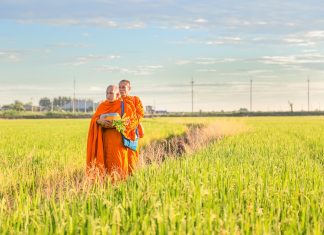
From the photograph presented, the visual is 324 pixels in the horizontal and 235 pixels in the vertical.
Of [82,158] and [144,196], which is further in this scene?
[82,158]

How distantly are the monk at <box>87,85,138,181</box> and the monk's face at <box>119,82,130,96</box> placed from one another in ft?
0.29

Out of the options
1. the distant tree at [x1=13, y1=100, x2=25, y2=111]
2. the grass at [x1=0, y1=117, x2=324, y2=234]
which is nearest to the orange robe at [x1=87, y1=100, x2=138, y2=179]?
the grass at [x1=0, y1=117, x2=324, y2=234]

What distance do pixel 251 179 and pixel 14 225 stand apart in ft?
10.1

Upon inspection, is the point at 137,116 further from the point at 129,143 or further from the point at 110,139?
the point at 110,139

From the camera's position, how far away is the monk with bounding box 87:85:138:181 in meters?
8.67

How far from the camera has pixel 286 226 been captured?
163 inches

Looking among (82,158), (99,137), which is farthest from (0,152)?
(99,137)

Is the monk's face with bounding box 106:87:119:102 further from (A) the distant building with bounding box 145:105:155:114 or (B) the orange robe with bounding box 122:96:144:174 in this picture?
(A) the distant building with bounding box 145:105:155:114

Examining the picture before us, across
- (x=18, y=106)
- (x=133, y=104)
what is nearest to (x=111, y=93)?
(x=133, y=104)

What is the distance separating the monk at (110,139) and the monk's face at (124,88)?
9 centimetres

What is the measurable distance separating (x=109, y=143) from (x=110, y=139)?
0.24 ft

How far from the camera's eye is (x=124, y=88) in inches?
338

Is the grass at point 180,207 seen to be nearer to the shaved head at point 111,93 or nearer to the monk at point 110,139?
the monk at point 110,139

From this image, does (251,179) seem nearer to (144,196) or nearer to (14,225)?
(144,196)
